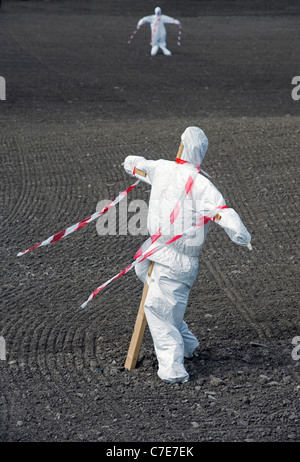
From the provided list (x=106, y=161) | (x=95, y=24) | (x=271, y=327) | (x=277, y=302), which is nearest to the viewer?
(x=271, y=327)

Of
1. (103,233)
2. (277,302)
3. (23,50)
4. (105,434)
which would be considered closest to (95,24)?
(23,50)

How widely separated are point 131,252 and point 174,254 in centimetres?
301

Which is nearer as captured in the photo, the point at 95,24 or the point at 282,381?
the point at 282,381

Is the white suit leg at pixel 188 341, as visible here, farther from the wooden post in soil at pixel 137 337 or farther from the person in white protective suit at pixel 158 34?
the person in white protective suit at pixel 158 34

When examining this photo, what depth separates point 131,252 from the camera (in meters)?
9.18

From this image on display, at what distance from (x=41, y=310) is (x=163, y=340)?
5.68 ft

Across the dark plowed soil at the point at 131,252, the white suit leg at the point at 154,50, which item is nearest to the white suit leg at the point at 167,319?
the dark plowed soil at the point at 131,252

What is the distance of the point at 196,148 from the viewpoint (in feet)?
20.1

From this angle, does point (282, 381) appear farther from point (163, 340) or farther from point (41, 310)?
point (41, 310)

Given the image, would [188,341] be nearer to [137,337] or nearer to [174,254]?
[137,337]

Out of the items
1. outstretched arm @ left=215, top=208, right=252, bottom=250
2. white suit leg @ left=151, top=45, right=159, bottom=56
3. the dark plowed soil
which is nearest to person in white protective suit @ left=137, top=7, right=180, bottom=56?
white suit leg @ left=151, top=45, right=159, bottom=56

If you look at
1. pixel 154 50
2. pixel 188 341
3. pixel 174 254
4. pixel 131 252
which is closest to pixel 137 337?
pixel 188 341

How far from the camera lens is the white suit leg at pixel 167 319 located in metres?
6.23

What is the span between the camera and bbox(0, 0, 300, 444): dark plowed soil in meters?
5.89
